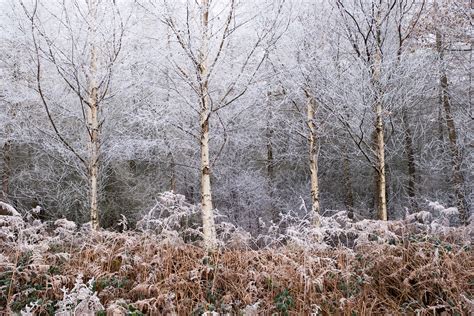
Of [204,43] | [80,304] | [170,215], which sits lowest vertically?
[80,304]

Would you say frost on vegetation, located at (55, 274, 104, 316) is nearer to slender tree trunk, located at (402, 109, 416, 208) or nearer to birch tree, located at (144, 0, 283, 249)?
birch tree, located at (144, 0, 283, 249)

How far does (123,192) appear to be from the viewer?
44.1 ft

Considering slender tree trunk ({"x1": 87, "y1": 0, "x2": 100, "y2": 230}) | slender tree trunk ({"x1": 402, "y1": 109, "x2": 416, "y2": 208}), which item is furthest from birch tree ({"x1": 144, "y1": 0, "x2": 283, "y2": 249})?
slender tree trunk ({"x1": 402, "y1": 109, "x2": 416, "y2": 208})

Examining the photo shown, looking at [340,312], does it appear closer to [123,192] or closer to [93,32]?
[93,32]

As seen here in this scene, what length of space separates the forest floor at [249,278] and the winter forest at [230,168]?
24mm

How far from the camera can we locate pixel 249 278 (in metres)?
4.16

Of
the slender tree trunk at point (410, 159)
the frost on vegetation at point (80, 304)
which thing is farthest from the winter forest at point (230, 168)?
the slender tree trunk at point (410, 159)

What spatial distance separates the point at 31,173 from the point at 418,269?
1298 cm

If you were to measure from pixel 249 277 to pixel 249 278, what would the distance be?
0.02 metres

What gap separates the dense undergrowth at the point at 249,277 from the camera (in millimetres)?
3539

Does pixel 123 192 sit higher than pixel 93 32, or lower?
lower

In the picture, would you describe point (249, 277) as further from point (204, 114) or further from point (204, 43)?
point (204, 43)

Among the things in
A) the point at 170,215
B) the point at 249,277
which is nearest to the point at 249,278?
the point at 249,277

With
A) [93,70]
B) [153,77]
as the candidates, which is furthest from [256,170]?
[93,70]
